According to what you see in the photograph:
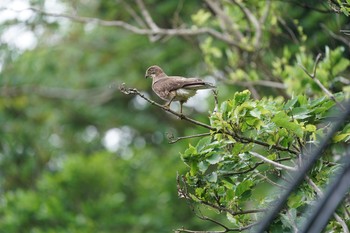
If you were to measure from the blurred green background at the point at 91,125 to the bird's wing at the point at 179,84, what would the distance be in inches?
162

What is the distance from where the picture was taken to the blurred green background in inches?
490

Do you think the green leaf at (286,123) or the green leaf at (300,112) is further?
the green leaf at (300,112)

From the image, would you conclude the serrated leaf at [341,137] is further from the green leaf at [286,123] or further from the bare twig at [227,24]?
the bare twig at [227,24]

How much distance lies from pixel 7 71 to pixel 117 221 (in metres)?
2.79

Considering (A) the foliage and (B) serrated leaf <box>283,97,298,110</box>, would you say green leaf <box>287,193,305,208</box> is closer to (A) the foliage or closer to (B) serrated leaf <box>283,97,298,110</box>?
(A) the foliage

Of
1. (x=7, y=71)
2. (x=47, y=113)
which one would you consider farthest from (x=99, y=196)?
(x=47, y=113)

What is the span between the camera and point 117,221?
12859mm

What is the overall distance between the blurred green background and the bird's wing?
13.5ft

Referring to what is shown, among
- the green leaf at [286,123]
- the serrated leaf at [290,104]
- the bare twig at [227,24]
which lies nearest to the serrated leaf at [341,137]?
the green leaf at [286,123]

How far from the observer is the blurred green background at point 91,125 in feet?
40.8

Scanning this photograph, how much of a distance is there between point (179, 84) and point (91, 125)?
11.9 m

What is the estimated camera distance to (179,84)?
4.88 meters

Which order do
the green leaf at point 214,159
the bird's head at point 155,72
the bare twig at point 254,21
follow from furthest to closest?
the bare twig at point 254,21 → the bird's head at point 155,72 → the green leaf at point 214,159

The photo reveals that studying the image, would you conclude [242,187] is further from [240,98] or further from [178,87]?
[178,87]
